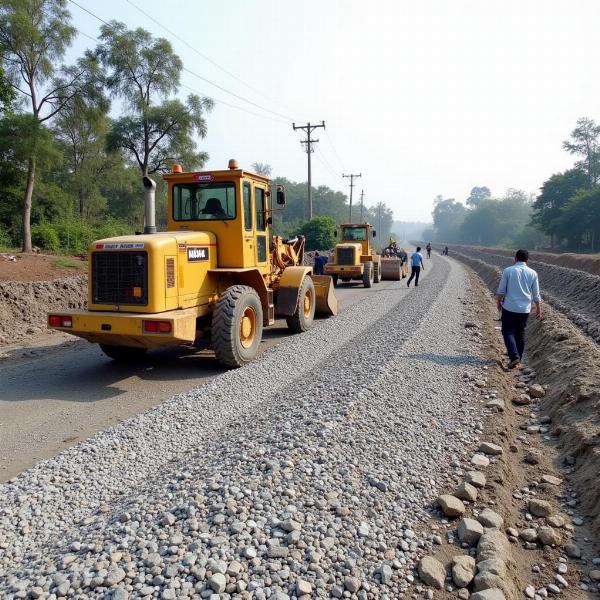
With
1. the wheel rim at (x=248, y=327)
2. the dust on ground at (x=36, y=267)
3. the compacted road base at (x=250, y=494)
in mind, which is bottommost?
the compacted road base at (x=250, y=494)

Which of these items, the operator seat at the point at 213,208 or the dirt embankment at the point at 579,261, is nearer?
the operator seat at the point at 213,208

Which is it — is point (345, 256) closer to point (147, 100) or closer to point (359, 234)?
point (359, 234)

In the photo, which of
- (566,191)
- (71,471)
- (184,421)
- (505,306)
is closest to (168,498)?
(71,471)

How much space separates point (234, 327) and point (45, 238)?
15.9 m

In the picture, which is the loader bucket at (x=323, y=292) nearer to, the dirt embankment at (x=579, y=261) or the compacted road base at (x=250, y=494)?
the compacted road base at (x=250, y=494)

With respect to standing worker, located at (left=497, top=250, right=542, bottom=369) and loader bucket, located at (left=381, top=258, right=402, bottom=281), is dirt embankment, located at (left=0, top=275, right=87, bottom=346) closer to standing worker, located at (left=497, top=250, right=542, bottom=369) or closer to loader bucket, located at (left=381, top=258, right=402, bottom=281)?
standing worker, located at (left=497, top=250, right=542, bottom=369)

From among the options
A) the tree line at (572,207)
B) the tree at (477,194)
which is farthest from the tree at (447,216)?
the tree line at (572,207)

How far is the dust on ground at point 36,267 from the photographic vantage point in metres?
13.0

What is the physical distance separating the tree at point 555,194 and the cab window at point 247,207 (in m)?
57.0

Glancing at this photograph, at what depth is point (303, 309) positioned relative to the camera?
33.3 feet

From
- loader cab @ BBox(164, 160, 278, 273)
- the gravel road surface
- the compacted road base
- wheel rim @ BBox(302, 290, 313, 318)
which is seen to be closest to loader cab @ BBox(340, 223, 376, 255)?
wheel rim @ BBox(302, 290, 313, 318)

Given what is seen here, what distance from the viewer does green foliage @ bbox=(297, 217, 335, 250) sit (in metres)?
35.2

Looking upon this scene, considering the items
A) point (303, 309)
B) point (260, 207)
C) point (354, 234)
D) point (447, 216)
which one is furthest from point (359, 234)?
point (447, 216)

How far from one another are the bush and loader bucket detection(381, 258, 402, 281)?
13.6 metres
